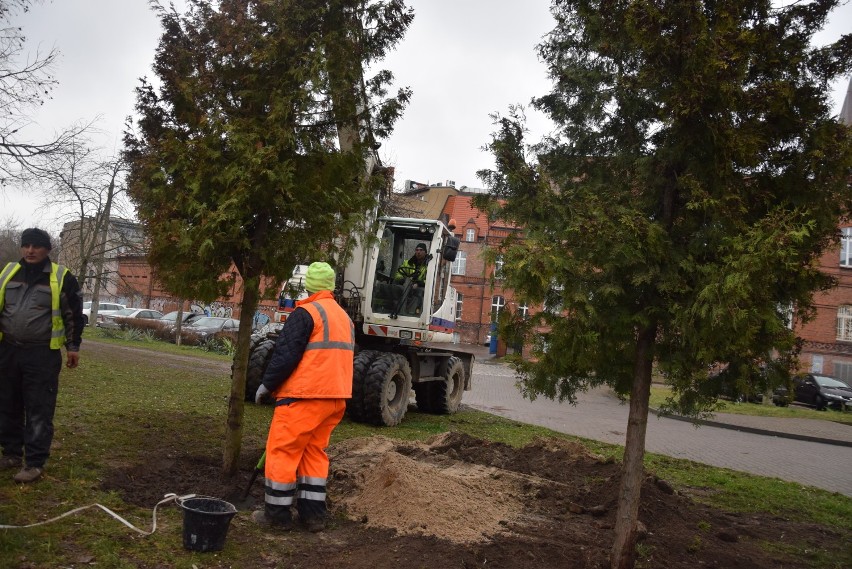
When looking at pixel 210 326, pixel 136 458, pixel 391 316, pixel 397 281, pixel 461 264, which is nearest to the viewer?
pixel 136 458

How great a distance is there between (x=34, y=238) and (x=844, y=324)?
39693 millimetres

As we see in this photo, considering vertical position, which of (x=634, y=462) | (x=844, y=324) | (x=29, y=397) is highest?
(x=844, y=324)

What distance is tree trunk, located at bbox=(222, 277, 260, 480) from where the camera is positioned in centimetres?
600

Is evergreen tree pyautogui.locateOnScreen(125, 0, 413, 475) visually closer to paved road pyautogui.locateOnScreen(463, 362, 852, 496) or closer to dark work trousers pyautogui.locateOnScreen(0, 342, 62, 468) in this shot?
dark work trousers pyautogui.locateOnScreen(0, 342, 62, 468)

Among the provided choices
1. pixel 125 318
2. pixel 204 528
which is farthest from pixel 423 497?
pixel 125 318

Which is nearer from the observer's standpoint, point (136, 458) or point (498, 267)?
point (498, 267)

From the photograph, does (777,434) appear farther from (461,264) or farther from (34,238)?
(461,264)

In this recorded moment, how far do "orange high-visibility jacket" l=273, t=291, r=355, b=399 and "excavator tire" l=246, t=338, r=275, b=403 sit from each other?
6.49 m

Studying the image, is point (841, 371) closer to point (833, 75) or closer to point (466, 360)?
point (466, 360)

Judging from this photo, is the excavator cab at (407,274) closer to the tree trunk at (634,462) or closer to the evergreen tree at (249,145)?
the evergreen tree at (249,145)

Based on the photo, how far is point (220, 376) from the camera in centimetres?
1673

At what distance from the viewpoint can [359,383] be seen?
36.4 feet

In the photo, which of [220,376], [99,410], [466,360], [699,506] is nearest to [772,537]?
[699,506]

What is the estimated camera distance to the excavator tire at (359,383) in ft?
36.4
